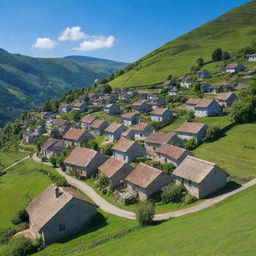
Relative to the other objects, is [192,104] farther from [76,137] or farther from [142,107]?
[76,137]

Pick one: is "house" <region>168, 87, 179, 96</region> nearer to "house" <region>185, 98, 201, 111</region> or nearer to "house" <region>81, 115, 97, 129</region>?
"house" <region>185, 98, 201, 111</region>

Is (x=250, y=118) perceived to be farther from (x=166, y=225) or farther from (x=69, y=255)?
(x=69, y=255)

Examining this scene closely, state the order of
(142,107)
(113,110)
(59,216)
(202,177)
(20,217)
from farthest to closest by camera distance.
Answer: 1. (113,110)
2. (142,107)
3. (20,217)
4. (202,177)
5. (59,216)

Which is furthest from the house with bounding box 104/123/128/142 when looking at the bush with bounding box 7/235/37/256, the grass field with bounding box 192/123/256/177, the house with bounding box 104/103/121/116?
the bush with bounding box 7/235/37/256

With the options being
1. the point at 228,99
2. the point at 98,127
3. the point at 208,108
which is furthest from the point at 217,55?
the point at 98,127

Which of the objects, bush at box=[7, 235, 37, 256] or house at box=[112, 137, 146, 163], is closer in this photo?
bush at box=[7, 235, 37, 256]

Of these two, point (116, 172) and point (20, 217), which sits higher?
point (116, 172)

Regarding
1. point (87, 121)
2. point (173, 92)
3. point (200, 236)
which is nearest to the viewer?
point (200, 236)
